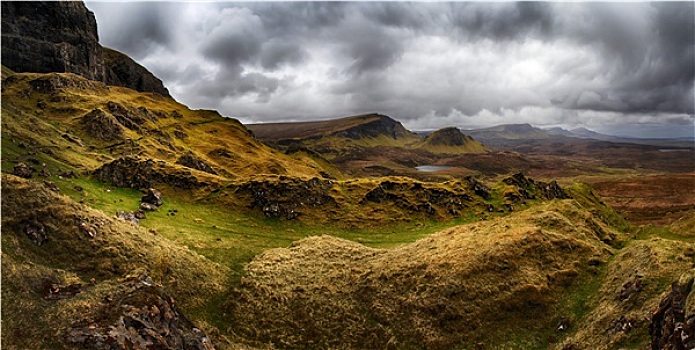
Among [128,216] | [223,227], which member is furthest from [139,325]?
[223,227]

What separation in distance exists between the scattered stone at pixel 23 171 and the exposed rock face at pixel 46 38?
156750mm

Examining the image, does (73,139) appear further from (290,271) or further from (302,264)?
(290,271)

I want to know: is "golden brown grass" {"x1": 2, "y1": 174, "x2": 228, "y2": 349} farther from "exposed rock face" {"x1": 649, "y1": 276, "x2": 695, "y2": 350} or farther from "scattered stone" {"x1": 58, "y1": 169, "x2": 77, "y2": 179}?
"exposed rock face" {"x1": 649, "y1": 276, "x2": 695, "y2": 350}

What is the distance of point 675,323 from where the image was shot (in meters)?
21.1

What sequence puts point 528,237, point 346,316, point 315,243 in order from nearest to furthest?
point 346,316 → point 528,237 → point 315,243

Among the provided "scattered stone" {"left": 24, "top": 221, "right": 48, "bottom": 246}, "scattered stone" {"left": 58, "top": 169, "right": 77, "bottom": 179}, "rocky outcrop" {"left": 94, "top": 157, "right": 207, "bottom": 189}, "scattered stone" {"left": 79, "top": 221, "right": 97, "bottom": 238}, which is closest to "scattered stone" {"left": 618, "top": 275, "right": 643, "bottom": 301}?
"scattered stone" {"left": 79, "top": 221, "right": 97, "bottom": 238}


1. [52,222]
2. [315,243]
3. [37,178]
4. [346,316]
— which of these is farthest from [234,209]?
[346,316]

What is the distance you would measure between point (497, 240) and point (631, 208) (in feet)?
510

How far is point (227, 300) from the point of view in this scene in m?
37.6

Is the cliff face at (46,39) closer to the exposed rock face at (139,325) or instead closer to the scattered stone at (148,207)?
the scattered stone at (148,207)

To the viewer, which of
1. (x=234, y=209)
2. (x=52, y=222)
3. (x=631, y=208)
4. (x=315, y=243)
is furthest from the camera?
(x=631, y=208)

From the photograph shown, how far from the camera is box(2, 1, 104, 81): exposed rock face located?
166500 mm

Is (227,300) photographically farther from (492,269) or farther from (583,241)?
(583,241)

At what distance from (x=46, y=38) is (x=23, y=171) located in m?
176
